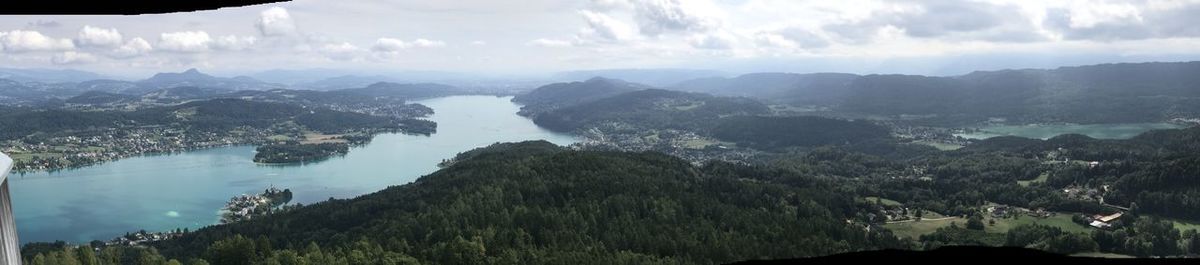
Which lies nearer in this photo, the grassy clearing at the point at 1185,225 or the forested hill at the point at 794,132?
the grassy clearing at the point at 1185,225

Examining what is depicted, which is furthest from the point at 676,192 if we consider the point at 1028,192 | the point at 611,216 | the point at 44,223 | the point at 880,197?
the point at 44,223

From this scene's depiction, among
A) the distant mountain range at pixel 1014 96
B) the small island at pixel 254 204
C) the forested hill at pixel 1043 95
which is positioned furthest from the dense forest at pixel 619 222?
the distant mountain range at pixel 1014 96

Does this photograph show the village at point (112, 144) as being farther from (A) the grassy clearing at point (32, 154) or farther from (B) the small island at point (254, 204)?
(B) the small island at point (254, 204)

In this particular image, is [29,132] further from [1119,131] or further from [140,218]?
[1119,131]

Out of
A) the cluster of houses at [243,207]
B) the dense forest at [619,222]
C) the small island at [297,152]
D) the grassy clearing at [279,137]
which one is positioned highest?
the dense forest at [619,222]

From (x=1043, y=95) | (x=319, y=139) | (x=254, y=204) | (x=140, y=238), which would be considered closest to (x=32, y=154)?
(x=319, y=139)

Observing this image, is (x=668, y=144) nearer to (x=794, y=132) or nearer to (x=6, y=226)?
(x=794, y=132)

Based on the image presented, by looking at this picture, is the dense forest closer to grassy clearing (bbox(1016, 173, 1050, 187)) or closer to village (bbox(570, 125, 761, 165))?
grassy clearing (bbox(1016, 173, 1050, 187))
